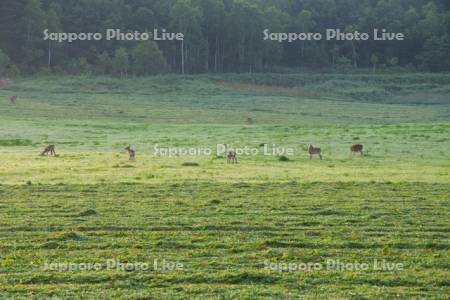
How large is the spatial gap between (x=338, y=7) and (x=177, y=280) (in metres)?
101

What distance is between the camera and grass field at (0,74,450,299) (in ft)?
44.1

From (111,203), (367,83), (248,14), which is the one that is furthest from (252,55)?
(111,203)

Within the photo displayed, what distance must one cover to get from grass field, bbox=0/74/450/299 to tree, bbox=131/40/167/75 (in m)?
33.3

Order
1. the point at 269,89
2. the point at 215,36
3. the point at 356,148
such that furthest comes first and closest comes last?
the point at 215,36, the point at 269,89, the point at 356,148

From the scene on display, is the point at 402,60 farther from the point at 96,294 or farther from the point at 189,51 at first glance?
the point at 96,294

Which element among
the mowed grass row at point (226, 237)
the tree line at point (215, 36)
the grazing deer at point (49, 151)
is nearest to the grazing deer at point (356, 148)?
the mowed grass row at point (226, 237)

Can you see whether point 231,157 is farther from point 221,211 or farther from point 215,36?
point 215,36

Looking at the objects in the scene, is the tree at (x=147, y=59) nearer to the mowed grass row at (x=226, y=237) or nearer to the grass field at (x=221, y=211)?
the grass field at (x=221, y=211)

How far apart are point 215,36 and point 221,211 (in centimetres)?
7987

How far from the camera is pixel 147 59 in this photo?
86062 mm

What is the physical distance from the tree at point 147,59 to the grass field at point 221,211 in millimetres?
33345

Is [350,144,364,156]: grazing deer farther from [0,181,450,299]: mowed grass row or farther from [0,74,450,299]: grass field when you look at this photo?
[0,181,450,299]: mowed grass row

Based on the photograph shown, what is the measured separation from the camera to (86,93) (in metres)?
70.8

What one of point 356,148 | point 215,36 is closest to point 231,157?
point 356,148
